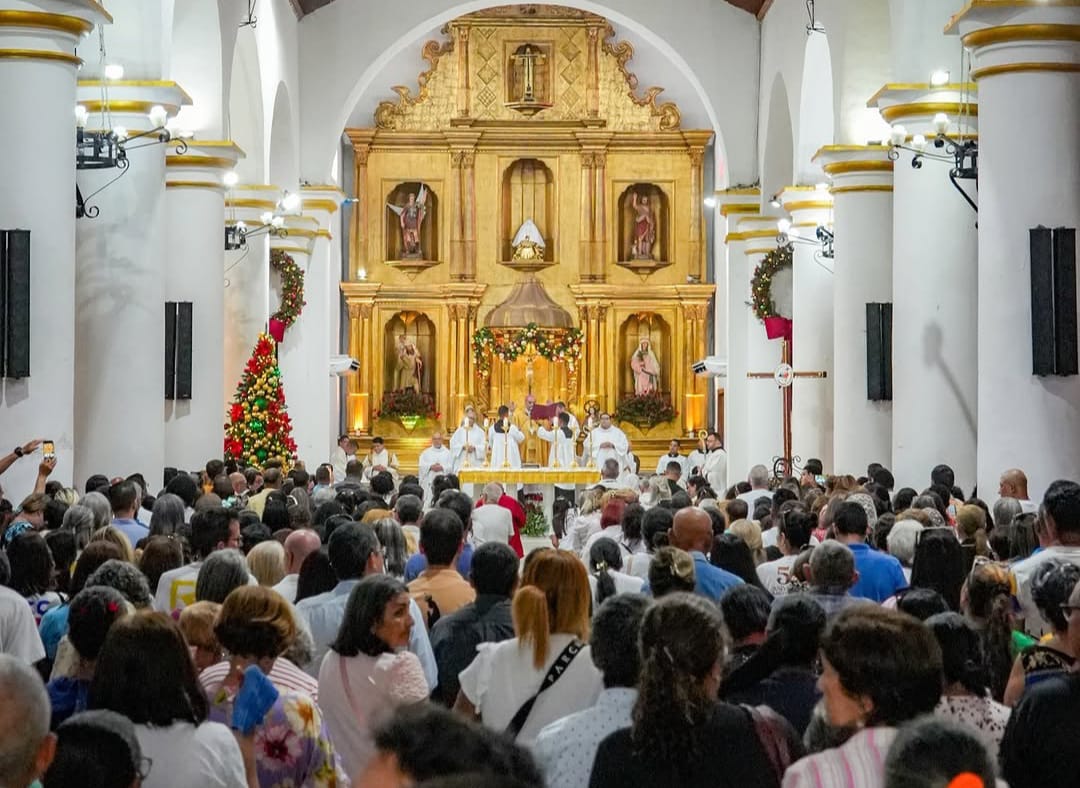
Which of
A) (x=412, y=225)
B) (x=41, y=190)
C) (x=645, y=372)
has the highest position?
(x=412, y=225)

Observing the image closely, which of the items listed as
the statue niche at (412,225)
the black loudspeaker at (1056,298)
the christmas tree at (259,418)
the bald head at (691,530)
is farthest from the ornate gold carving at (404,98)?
the bald head at (691,530)

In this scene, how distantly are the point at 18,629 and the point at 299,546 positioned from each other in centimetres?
179

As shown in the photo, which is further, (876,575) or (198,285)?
(198,285)

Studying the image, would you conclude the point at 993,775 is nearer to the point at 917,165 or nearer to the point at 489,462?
the point at 917,165

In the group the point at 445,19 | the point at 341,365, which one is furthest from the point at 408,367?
the point at 445,19

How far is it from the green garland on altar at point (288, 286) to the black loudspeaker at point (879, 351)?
33.6 feet

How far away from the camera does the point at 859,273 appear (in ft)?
64.0

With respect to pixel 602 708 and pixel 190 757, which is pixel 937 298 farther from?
pixel 190 757

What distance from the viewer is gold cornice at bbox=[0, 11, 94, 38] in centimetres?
1276

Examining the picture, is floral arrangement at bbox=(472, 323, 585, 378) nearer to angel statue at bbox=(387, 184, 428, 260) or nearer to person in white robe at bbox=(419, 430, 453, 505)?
angel statue at bbox=(387, 184, 428, 260)

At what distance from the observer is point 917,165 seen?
15.3 meters

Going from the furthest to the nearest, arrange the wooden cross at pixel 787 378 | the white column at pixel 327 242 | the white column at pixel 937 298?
the white column at pixel 327 242
the wooden cross at pixel 787 378
the white column at pixel 937 298

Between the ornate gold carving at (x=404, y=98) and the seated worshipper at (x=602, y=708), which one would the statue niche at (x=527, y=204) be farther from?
the seated worshipper at (x=602, y=708)

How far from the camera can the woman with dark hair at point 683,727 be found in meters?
4.12
